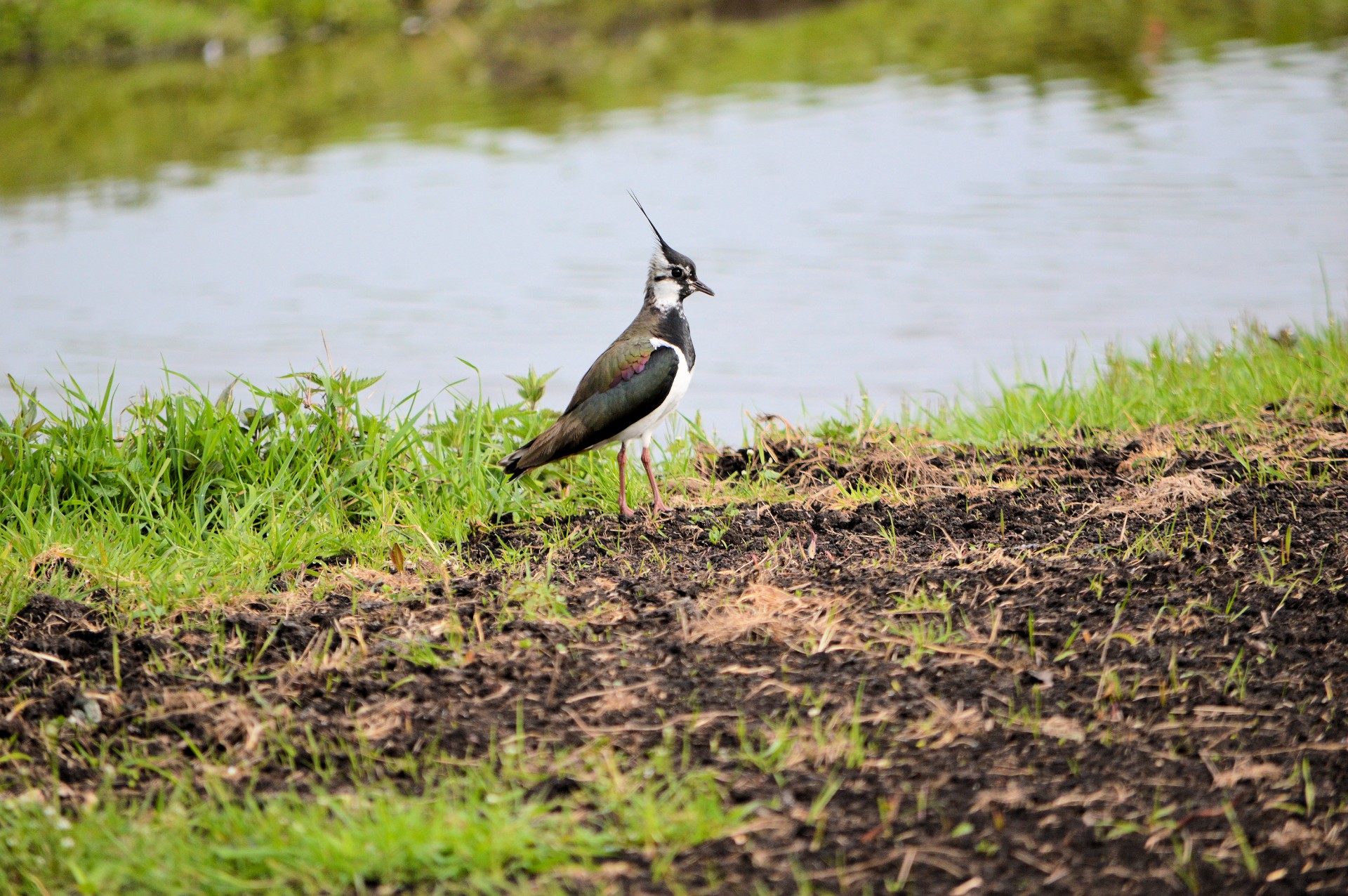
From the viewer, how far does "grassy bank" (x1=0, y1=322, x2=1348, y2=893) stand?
2611mm

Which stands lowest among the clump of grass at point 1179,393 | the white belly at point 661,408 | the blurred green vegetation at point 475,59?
the clump of grass at point 1179,393

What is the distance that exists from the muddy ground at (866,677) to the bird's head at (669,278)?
915mm

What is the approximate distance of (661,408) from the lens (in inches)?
181

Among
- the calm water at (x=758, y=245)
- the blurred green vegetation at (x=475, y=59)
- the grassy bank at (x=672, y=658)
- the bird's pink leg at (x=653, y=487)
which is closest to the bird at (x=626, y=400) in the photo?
the bird's pink leg at (x=653, y=487)

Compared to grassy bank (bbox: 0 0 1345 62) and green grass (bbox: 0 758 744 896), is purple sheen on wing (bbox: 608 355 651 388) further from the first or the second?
grassy bank (bbox: 0 0 1345 62)

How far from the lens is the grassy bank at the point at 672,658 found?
2611mm

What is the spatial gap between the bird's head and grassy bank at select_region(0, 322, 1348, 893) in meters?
0.68

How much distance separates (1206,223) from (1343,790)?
27.2 feet

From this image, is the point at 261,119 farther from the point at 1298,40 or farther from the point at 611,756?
the point at 611,756

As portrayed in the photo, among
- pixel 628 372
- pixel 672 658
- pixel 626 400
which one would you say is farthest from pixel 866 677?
pixel 628 372

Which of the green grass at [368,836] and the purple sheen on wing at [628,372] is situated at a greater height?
the purple sheen on wing at [628,372]

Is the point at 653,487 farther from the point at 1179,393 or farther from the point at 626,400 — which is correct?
the point at 1179,393

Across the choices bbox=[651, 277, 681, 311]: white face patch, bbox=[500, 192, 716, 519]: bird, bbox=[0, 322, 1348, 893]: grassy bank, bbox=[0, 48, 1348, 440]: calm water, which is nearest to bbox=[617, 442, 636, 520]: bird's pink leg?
bbox=[500, 192, 716, 519]: bird

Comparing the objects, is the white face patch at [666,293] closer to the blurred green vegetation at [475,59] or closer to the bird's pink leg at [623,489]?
the bird's pink leg at [623,489]
